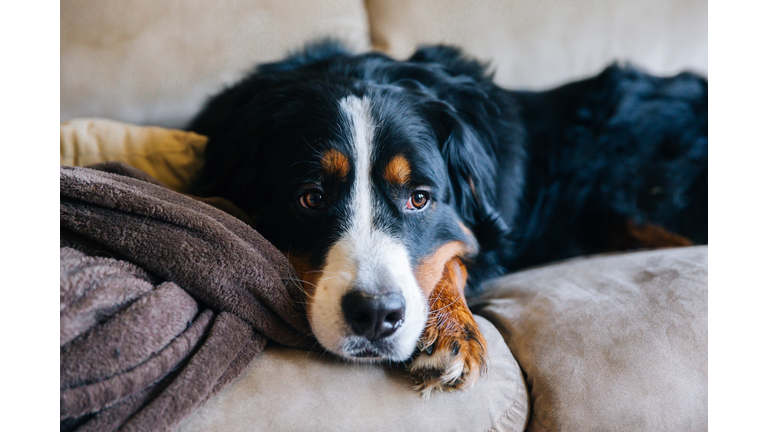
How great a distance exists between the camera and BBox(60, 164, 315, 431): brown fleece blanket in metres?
0.77

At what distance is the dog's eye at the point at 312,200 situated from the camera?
4.03 ft

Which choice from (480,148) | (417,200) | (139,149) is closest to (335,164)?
(417,200)

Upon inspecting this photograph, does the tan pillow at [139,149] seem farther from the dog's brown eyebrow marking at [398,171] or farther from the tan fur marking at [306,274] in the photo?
Result: the dog's brown eyebrow marking at [398,171]

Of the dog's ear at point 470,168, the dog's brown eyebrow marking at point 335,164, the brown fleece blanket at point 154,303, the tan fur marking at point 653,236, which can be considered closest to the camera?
the brown fleece blanket at point 154,303

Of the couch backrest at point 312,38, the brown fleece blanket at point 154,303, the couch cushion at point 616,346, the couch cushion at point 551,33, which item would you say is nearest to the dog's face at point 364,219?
the brown fleece blanket at point 154,303

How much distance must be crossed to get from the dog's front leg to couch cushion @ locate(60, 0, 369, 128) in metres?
1.33

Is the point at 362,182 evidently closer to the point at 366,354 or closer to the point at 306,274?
the point at 306,274

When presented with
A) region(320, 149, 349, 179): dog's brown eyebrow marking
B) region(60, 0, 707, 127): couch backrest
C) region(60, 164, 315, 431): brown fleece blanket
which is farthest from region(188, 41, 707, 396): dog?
region(60, 0, 707, 127): couch backrest

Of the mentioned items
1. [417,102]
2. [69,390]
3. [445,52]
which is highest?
[445,52]

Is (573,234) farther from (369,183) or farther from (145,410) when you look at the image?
(145,410)

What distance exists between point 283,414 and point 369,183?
592 mm

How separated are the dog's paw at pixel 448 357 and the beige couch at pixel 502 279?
0.10 ft
